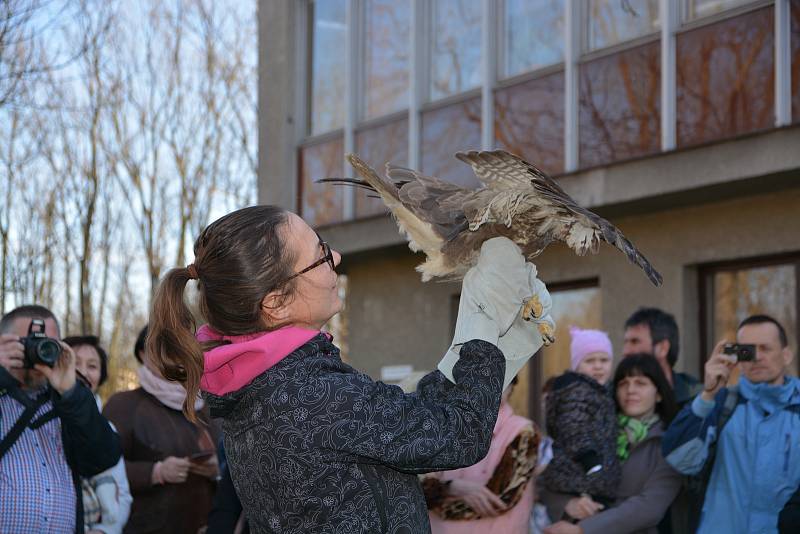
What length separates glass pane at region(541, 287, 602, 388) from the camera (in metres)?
10.3

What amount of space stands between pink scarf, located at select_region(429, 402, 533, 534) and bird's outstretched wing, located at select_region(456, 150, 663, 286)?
7.41ft

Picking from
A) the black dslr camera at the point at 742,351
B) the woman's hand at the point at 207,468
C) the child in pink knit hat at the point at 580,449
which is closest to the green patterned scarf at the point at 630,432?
the child in pink knit hat at the point at 580,449

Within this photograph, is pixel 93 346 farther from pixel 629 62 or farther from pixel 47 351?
pixel 629 62

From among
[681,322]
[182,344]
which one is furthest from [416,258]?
[182,344]

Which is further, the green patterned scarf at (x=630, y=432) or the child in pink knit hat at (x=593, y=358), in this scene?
the child in pink knit hat at (x=593, y=358)

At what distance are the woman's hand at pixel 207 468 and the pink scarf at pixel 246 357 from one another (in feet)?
10.8

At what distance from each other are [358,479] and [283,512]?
0.19 m

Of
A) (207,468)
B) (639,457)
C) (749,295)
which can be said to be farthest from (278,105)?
(639,457)

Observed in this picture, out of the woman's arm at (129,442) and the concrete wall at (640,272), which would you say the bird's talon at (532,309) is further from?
the concrete wall at (640,272)

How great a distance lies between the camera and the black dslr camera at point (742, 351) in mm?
4777

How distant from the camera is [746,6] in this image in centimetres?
844

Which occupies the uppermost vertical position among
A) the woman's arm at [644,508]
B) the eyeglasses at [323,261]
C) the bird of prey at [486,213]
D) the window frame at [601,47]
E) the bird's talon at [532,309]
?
the window frame at [601,47]

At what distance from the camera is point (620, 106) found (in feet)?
30.4

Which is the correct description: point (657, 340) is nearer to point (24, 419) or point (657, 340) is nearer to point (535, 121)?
point (24, 419)
